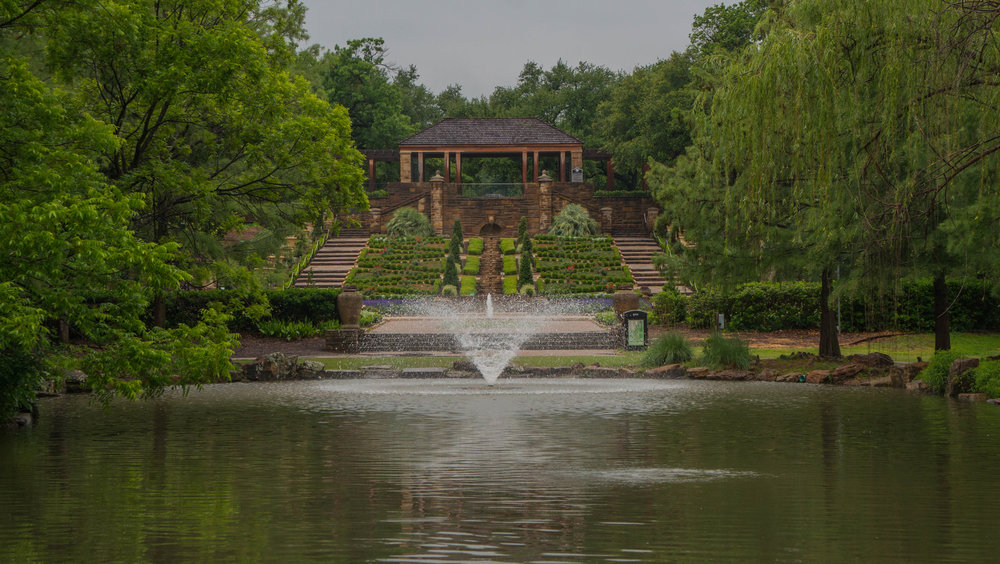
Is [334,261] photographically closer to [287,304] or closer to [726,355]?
[287,304]

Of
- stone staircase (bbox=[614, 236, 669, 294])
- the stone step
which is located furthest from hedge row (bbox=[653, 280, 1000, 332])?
stone staircase (bbox=[614, 236, 669, 294])

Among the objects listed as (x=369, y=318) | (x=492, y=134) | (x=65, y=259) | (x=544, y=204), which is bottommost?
(x=369, y=318)

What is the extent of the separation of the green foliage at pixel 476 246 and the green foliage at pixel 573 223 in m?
4.14

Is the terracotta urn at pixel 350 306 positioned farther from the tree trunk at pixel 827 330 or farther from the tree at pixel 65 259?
the tree at pixel 65 259

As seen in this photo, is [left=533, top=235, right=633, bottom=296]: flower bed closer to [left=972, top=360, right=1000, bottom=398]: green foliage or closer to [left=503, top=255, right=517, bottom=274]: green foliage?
[left=503, top=255, right=517, bottom=274]: green foliage

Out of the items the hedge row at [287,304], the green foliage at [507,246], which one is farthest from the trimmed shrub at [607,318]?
the green foliage at [507,246]

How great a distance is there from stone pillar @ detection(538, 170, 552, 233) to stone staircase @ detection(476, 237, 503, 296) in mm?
3133

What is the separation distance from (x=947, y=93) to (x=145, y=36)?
37.1 feet

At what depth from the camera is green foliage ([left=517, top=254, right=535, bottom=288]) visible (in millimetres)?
45303

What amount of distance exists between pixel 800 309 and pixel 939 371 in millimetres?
14395

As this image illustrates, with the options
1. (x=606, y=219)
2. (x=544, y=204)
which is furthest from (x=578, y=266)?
(x=544, y=204)

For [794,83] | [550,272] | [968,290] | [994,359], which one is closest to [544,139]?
[550,272]

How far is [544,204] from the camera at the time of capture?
199 feet

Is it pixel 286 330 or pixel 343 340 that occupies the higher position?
pixel 286 330
